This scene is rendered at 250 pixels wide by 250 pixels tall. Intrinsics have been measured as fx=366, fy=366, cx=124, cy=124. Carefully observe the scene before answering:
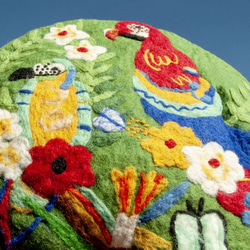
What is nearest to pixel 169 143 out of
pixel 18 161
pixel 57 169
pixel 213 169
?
pixel 213 169

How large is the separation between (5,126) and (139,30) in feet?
4.84

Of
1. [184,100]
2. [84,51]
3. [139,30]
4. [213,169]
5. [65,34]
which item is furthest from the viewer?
[139,30]

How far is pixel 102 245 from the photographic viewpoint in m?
1.99

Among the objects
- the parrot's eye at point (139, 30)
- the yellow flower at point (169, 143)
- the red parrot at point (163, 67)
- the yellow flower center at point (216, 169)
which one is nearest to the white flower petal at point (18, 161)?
Result: the yellow flower at point (169, 143)

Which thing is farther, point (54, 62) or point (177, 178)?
point (54, 62)

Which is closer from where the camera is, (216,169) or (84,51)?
(216,169)

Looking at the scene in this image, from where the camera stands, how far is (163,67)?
275cm

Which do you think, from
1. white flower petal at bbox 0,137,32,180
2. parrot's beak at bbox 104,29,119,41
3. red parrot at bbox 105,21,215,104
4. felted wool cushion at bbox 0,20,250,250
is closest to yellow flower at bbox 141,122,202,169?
felted wool cushion at bbox 0,20,250,250

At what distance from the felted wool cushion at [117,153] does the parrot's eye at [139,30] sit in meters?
0.31

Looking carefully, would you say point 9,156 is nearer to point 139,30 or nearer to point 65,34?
point 65,34

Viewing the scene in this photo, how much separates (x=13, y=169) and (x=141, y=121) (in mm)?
816

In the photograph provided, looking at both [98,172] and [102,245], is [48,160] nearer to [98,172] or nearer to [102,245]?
[98,172]

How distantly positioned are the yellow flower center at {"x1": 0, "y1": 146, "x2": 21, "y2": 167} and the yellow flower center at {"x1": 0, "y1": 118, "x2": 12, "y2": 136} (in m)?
0.11

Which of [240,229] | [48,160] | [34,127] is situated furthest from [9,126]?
[240,229]
